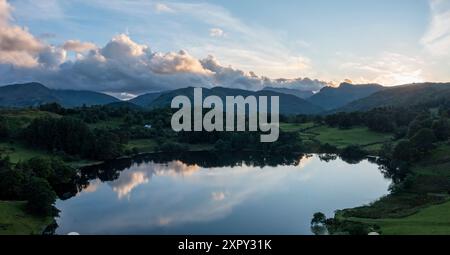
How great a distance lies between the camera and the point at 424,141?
10725 cm

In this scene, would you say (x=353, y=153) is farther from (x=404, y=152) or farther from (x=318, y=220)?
(x=318, y=220)

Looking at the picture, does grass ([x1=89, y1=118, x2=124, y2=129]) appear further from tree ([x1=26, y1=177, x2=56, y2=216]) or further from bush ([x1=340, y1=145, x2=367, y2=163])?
tree ([x1=26, y1=177, x2=56, y2=216])

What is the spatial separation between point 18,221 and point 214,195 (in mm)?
38079

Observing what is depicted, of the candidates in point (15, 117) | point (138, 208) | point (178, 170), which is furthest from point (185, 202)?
point (15, 117)

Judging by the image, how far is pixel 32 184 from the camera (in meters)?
64.9

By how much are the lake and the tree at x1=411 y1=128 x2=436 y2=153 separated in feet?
37.4

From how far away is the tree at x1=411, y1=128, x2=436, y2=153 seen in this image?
106738 mm

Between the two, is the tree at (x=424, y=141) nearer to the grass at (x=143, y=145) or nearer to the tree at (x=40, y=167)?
the tree at (x=40, y=167)

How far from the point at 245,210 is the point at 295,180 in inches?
1360

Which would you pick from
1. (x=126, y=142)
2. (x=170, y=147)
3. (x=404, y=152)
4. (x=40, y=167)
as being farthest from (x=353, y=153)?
(x=40, y=167)

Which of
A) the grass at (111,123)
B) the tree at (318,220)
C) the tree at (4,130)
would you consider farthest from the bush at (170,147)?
the tree at (318,220)

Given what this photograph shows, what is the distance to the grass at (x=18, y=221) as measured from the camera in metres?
54.7

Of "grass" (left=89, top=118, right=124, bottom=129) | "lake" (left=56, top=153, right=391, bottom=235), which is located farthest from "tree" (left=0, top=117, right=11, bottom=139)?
"grass" (left=89, top=118, right=124, bottom=129)
